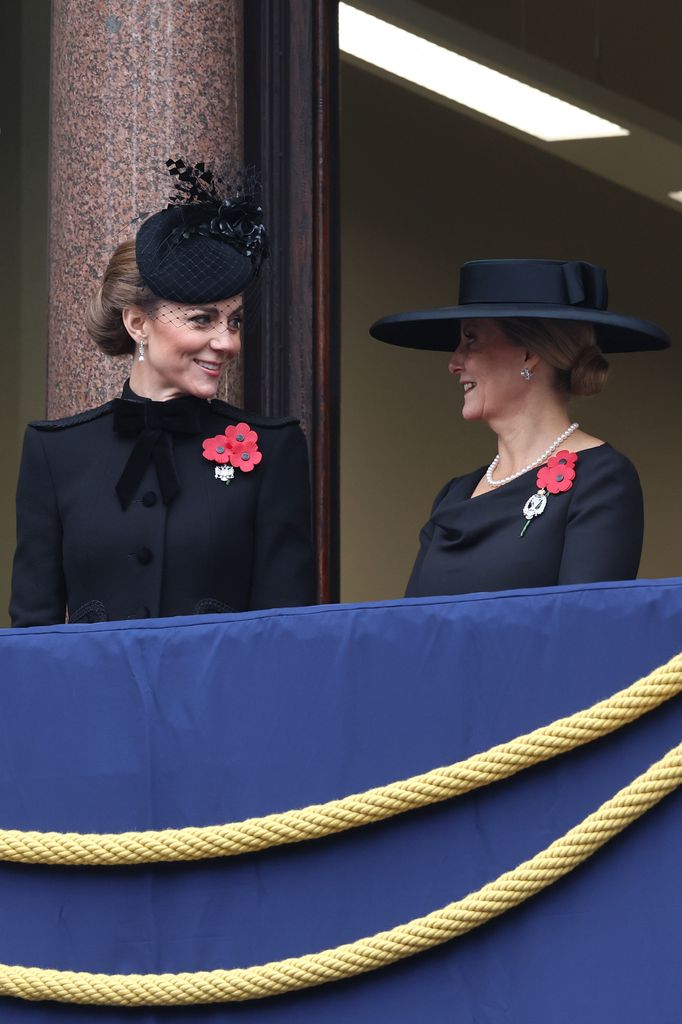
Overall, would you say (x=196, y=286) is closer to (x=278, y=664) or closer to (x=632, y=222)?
(x=278, y=664)

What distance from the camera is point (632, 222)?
8672mm

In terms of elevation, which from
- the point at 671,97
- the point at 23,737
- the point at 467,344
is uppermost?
the point at 671,97

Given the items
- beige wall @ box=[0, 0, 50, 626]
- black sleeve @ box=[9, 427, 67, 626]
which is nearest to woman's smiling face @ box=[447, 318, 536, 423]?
black sleeve @ box=[9, 427, 67, 626]

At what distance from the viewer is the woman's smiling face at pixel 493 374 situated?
3.06 meters

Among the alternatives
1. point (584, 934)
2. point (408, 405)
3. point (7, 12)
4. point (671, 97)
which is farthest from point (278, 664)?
point (671, 97)

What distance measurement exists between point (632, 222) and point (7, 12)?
343 cm

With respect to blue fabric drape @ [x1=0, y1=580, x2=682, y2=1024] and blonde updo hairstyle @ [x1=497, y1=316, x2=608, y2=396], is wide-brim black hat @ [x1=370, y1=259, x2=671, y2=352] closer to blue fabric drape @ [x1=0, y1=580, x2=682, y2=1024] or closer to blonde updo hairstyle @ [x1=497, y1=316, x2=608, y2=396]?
blonde updo hairstyle @ [x1=497, y1=316, x2=608, y2=396]

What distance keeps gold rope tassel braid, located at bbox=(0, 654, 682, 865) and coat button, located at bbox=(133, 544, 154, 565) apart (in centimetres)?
72

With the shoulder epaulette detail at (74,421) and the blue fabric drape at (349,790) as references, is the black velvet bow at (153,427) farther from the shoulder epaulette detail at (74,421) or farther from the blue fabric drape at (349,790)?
the blue fabric drape at (349,790)

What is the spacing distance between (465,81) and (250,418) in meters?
5.48

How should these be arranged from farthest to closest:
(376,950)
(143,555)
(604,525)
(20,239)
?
1. (20,239)
2. (143,555)
3. (604,525)
4. (376,950)

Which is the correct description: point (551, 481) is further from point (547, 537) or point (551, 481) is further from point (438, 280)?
point (438, 280)

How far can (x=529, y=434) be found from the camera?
3.04 meters

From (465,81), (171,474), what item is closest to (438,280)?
(465,81)
